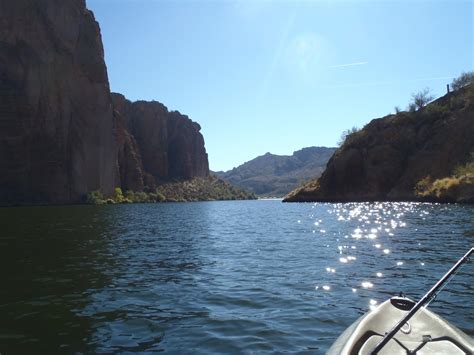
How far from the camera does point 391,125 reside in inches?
4656

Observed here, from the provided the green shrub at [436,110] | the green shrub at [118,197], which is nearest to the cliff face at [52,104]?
the green shrub at [118,197]

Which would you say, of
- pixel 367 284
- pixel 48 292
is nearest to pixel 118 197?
pixel 48 292

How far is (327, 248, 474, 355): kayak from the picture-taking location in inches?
291

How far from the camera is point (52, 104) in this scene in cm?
12519

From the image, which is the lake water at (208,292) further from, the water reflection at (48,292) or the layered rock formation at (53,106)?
the layered rock formation at (53,106)

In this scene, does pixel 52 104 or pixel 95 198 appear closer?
pixel 52 104

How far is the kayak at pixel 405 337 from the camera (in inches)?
295

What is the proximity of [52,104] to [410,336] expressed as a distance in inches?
5278

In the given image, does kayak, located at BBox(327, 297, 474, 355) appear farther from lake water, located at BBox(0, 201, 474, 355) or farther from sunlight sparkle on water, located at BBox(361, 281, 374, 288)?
sunlight sparkle on water, located at BBox(361, 281, 374, 288)

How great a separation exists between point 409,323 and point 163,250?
55.1 feet

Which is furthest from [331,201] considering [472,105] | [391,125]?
[472,105]

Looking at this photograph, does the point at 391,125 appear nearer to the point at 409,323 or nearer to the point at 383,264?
the point at 383,264

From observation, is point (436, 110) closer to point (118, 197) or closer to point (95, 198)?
point (95, 198)

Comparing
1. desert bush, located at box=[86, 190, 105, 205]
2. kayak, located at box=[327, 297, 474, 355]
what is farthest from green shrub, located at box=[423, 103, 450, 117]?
kayak, located at box=[327, 297, 474, 355]
